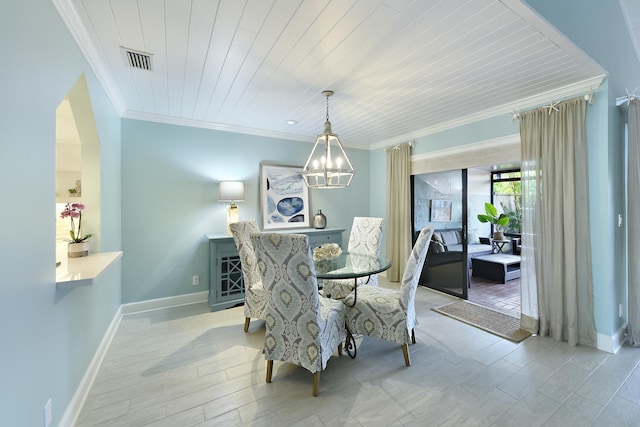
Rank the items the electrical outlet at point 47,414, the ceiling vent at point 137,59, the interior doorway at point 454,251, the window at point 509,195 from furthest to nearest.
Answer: the window at point 509,195, the interior doorway at point 454,251, the ceiling vent at point 137,59, the electrical outlet at point 47,414

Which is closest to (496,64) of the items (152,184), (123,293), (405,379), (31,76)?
(405,379)

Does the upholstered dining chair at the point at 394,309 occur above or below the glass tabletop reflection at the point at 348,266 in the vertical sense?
below

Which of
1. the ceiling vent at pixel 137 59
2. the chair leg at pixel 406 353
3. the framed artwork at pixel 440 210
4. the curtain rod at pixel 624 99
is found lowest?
the chair leg at pixel 406 353

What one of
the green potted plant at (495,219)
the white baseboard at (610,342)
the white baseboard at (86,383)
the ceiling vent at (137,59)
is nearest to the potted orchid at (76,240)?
the white baseboard at (86,383)

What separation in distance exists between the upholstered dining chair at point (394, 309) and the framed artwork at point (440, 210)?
2165mm

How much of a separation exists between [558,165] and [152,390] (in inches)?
158

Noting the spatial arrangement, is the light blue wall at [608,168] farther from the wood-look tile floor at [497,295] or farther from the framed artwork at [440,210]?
the framed artwork at [440,210]

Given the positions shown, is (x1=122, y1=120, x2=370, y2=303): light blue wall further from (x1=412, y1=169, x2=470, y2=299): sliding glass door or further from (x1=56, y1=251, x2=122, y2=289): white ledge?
(x1=412, y1=169, x2=470, y2=299): sliding glass door

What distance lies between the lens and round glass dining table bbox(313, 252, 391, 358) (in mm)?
2300

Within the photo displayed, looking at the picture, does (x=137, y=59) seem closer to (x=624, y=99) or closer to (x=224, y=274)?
(x=224, y=274)

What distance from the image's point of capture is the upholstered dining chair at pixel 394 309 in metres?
2.28

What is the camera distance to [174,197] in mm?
3711

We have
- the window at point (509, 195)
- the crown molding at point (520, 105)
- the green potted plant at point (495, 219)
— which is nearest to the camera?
the crown molding at point (520, 105)

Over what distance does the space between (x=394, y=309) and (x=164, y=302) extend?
2.98 meters
